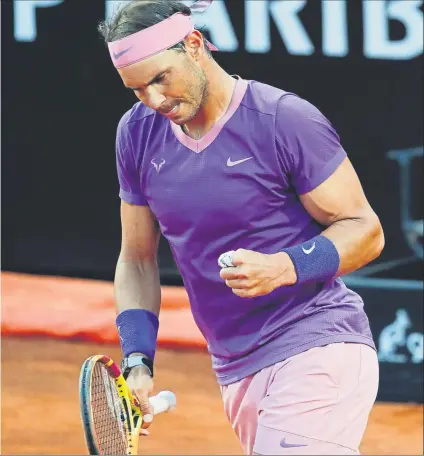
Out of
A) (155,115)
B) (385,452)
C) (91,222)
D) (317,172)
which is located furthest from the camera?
(91,222)

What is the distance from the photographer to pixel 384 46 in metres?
6.70

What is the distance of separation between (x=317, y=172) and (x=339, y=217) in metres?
0.14

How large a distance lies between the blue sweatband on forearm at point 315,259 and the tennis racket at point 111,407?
546mm

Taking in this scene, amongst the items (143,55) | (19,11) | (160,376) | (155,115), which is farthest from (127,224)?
(19,11)

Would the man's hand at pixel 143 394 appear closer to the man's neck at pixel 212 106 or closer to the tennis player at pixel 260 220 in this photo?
the tennis player at pixel 260 220

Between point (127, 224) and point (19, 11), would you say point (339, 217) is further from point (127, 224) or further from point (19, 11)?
point (19, 11)

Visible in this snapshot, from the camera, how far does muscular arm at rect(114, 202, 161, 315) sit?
331cm

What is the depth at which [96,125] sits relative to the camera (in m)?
7.00

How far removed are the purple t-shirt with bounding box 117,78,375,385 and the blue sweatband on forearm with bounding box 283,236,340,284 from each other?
0.12 metres

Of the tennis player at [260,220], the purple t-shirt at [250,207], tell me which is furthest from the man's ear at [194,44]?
the purple t-shirt at [250,207]

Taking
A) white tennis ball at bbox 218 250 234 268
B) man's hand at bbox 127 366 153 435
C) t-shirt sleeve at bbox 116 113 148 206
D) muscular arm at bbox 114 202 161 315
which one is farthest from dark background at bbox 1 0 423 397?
white tennis ball at bbox 218 250 234 268

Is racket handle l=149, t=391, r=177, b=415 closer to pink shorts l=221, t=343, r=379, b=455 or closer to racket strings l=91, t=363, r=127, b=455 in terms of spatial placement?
racket strings l=91, t=363, r=127, b=455

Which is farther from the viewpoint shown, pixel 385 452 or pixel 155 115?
pixel 385 452

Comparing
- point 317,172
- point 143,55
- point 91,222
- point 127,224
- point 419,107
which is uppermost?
point 143,55
